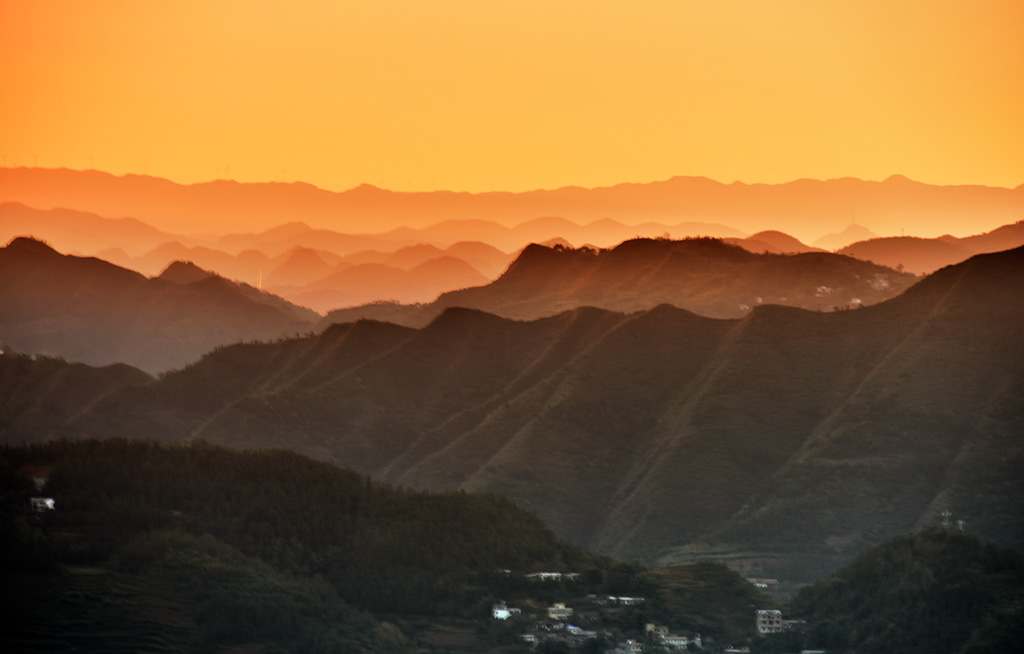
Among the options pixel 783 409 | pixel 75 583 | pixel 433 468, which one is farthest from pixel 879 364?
pixel 75 583

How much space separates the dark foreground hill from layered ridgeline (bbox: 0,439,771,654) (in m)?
5.03

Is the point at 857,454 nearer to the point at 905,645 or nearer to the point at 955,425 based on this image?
the point at 955,425

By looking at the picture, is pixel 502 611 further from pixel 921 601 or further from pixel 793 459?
pixel 793 459

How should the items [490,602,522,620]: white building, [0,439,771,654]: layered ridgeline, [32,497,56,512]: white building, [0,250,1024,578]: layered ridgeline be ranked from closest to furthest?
[0,439,771,654]: layered ridgeline
[490,602,522,620]: white building
[32,497,56,512]: white building
[0,250,1024,578]: layered ridgeline

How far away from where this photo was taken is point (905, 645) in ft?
428

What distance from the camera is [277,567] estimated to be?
137 metres

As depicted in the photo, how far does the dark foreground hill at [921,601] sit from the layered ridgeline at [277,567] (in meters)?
5.03

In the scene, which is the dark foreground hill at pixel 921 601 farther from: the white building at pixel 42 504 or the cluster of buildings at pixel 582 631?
the white building at pixel 42 504

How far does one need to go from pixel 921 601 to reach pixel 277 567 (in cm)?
3994

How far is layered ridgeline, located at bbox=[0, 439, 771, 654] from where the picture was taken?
121500 millimetres

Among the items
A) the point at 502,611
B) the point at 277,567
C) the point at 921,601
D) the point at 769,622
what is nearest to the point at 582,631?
the point at 502,611

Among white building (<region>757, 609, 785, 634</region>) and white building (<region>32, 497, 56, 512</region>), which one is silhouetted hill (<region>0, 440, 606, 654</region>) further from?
white building (<region>757, 609, 785, 634</region>)

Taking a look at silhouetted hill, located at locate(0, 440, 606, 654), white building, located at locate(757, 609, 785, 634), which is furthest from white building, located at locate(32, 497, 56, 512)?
white building, located at locate(757, 609, 785, 634)

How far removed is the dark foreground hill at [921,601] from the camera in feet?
426
